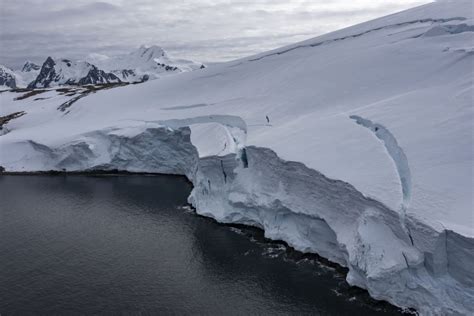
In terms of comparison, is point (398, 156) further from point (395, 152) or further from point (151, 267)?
point (151, 267)

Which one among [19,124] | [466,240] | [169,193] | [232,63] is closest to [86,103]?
[19,124]

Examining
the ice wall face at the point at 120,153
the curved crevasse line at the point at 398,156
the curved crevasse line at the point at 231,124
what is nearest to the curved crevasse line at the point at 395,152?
the curved crevasse line at the point at 398,156

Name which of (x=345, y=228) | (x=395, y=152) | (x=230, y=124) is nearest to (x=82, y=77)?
(x=230, y=124)

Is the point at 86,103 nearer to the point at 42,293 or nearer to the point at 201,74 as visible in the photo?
the point at 201,74

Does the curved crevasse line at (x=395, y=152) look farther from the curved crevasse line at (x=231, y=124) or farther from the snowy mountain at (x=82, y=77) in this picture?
the snowy mountain at (x=82, y=77)

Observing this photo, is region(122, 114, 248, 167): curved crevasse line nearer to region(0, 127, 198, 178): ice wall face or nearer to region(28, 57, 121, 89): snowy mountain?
region(0, 127, 198, 178): ice wall face

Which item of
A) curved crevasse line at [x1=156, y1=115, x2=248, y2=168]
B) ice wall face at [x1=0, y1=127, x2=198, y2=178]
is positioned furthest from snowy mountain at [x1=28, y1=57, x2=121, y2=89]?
curved crevasse line at [x1=156, y1=115, x2=248, y2=168]
